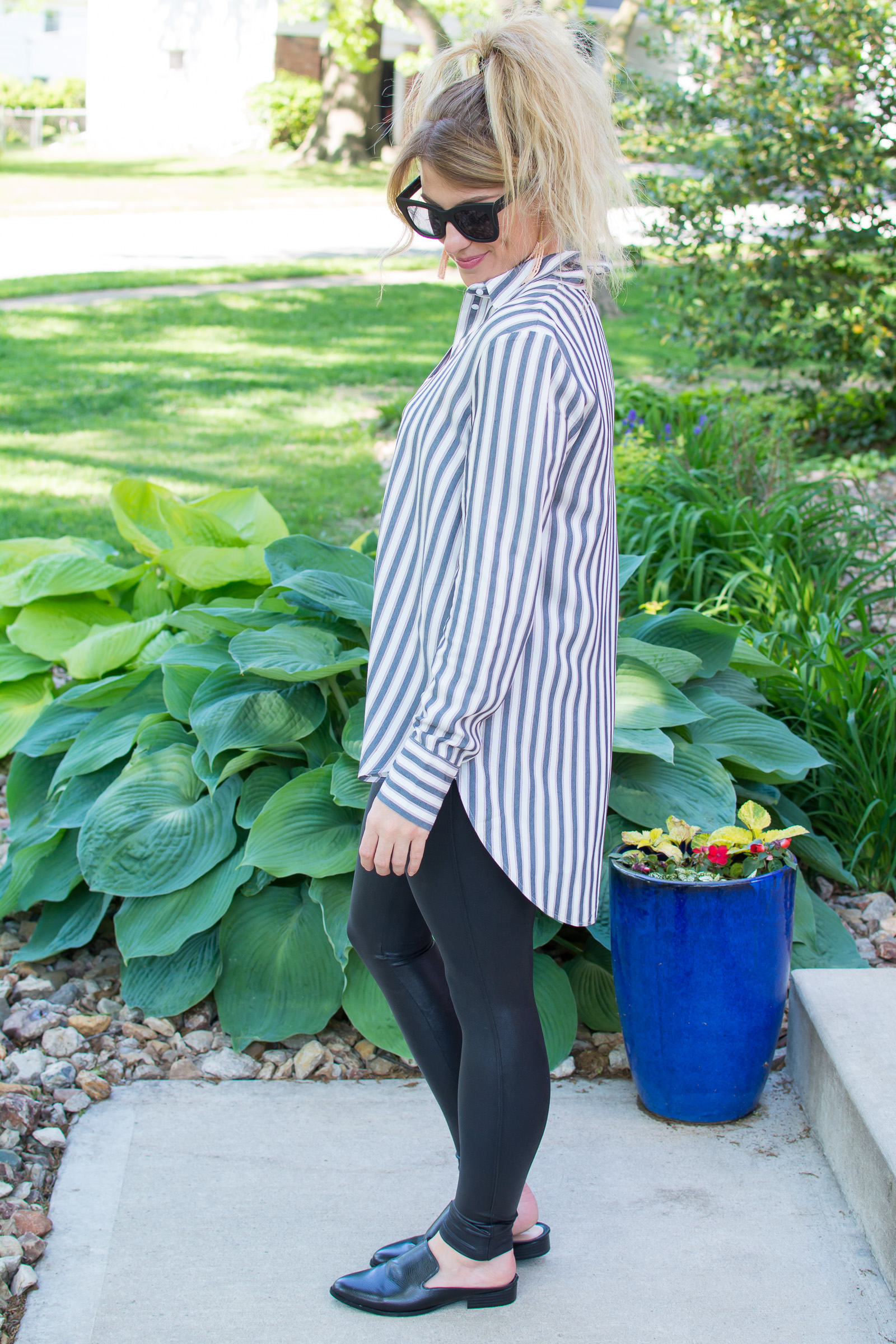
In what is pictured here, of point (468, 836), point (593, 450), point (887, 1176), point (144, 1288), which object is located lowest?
point (144, 1288)

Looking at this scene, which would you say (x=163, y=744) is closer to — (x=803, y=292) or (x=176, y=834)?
(x=176, y=834)

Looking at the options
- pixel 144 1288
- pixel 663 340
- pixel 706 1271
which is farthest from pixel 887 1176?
pixel 663 340

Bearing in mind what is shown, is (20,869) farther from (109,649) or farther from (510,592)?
(510,592)

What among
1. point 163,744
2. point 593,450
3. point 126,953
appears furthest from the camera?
point 163,744

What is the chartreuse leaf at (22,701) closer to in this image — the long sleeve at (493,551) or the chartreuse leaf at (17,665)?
the chartreuse leaf at (17,665)

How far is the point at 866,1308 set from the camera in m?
1.90

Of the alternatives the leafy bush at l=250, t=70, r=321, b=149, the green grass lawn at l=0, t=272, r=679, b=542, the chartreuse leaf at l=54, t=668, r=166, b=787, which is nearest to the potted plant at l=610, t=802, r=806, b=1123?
the chartreuse leaf at l=54, t=668, r=166, b=787

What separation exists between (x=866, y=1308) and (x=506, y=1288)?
21.8 inches

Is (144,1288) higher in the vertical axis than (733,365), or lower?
lower

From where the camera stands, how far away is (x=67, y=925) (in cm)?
295

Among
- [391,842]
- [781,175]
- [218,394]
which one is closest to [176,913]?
[391,842]

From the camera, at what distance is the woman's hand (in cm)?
155

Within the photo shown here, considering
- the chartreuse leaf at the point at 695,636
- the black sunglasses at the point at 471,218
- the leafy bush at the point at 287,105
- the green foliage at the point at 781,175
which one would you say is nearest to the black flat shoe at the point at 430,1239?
the black sunglasses at the point at 471,218

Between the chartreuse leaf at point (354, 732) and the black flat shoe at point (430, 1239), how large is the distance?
1044 mm
